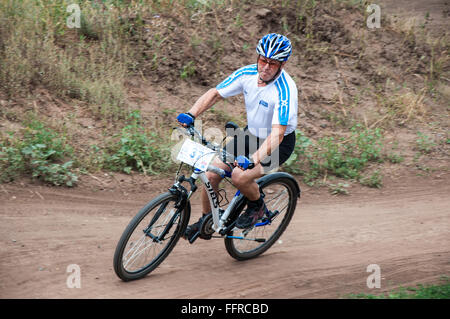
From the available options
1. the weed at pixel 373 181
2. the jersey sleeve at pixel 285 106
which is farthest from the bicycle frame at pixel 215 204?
the weed at pixel 373 181

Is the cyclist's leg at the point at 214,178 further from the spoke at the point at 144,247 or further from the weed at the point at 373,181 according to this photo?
the weed at the point at 373,181

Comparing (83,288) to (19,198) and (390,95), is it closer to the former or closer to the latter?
(19,198)

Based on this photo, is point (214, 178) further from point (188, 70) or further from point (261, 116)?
point (188, 70)

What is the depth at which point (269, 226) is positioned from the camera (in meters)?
5.60

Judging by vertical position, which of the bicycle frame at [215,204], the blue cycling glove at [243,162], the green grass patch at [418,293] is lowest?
the green grass patch at [418,293]

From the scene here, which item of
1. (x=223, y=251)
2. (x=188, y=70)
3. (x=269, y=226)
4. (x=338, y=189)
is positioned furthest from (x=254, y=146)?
(x=188, y=70)

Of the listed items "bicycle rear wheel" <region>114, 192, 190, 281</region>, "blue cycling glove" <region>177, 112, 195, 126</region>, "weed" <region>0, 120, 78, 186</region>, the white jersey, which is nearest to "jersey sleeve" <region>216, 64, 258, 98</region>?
the white jersey

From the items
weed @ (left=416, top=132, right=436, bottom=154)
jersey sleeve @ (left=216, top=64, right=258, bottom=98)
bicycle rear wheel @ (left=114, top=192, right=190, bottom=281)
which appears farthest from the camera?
Result: weed @ (left=416, top=132, right=436, bottom=154)

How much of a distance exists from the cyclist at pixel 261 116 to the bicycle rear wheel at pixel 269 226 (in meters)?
0.22

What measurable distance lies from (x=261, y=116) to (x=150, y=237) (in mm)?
1602

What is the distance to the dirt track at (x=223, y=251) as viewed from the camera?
14.8ft

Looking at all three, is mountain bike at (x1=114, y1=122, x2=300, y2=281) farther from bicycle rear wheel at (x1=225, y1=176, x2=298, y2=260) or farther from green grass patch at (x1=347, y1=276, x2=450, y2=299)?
green grass patch at (x1=347, y1=276, x2=450, y2=299)

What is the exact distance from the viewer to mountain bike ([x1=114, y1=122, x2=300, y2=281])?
4.38 m

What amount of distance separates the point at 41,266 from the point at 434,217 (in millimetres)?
5189
